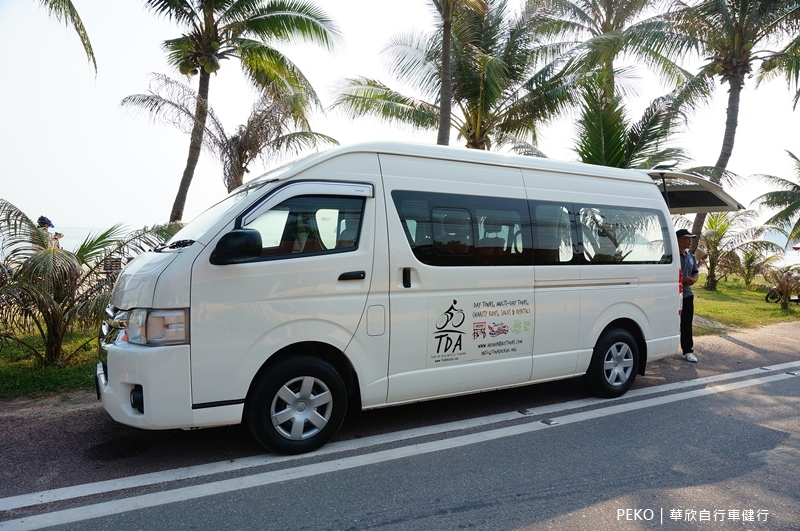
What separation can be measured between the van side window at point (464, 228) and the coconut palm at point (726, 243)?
17.3 metres

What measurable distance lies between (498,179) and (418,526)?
3.18 meters

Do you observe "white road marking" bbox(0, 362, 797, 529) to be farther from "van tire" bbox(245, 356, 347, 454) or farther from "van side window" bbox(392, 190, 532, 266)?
"van side window" bbox(392, 190, 532, 266)

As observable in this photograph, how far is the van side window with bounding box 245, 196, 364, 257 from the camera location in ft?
14.0

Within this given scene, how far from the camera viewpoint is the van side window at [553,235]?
18.0 feet

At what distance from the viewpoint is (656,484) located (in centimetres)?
392

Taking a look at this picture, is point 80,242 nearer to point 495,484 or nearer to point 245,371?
point 245,371

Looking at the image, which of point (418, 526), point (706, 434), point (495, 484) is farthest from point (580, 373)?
point (418, 526)

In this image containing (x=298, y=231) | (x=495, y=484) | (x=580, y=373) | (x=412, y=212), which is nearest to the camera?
(x=495, y=484)

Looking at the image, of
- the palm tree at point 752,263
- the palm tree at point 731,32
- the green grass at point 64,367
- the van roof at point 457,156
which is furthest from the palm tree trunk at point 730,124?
the van roof at point 457,156

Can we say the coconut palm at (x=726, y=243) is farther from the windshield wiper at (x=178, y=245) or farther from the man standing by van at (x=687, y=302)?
the windshield wiper at (x=178, y=245)

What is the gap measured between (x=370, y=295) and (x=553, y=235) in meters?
2.14

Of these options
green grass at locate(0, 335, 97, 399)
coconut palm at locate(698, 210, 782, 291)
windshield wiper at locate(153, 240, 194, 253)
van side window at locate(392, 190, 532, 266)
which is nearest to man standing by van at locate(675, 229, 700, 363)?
van side window at locate(392, 190, 532, 266)

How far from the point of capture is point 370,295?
4.51 metres

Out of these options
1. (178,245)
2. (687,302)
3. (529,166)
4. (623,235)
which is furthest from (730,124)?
(178,245)
